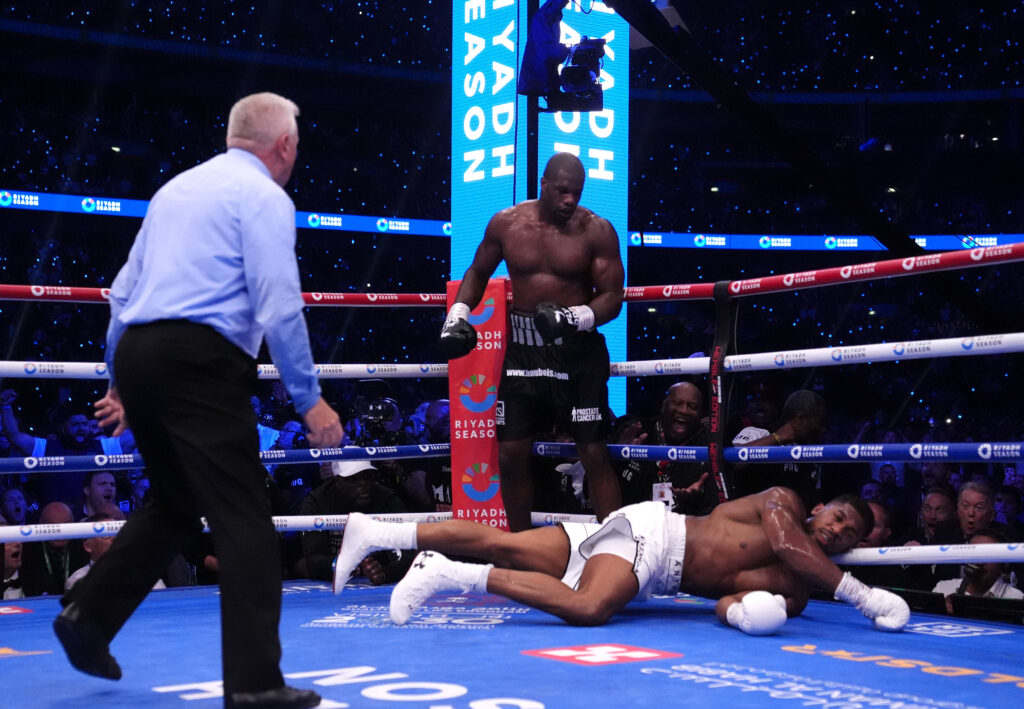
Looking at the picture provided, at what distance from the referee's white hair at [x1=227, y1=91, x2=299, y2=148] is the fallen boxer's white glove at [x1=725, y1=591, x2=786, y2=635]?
154 cm

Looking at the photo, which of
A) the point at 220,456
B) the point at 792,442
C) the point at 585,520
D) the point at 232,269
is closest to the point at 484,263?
the point at 585,520

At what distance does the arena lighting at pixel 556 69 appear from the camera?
6156 millimetres

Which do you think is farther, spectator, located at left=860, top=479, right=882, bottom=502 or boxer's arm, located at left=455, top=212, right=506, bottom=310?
spectator, located at left=860, top=479, right=882, bottom=502

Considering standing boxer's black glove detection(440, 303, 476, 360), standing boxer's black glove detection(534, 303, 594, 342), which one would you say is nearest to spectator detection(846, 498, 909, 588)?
standing boxer's black glove detection(534, 303, 594, 342)

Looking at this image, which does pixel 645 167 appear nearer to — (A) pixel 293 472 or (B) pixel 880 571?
(A) pixel 293 472

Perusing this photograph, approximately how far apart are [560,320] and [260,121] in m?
1.44

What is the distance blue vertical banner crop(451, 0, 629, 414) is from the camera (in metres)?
7.74

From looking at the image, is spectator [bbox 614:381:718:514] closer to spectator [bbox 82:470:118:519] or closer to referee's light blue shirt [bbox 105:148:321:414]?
referee's light blue shirt [bbox 105:148:321:414]

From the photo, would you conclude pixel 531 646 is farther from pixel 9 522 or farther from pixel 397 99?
pixel 397 99

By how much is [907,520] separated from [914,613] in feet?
10.6

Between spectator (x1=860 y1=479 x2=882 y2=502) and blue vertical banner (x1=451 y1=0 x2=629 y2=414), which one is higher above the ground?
blue vertical banner (x1=451 y1=0 x2=629 y2=414)

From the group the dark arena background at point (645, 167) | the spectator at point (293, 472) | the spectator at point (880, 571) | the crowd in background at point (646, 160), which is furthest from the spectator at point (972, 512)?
the crowd in background at point (646, 160)

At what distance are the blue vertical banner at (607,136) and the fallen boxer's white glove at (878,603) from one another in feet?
16.7

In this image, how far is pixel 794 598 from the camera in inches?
113
